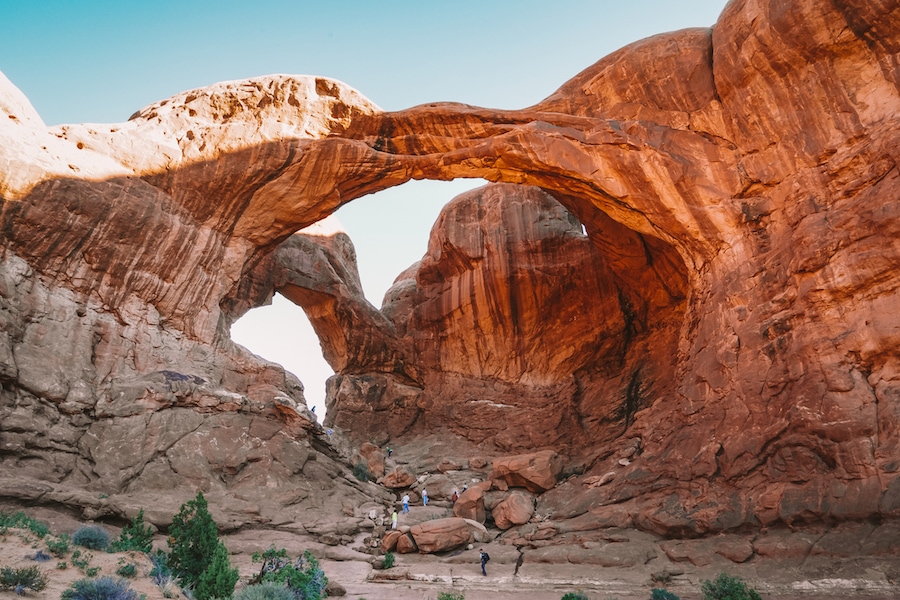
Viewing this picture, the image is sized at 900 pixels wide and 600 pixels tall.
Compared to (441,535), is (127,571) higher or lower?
lower

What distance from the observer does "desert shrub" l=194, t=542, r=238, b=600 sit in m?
10.0

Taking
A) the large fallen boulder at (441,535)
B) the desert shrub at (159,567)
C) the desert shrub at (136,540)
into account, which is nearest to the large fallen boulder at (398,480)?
the large fallen boulder at (441,535)

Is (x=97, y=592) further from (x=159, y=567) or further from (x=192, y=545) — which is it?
(x=192, y=545)

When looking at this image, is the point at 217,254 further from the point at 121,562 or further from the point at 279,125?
the point at 121,562

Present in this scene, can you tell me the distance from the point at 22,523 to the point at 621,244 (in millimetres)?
24418

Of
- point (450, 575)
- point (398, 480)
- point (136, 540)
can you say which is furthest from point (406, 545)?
point (398, 480)

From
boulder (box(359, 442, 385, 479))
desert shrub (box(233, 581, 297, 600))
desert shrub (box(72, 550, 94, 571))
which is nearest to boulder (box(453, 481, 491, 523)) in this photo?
boulder (box(359, 442, 385, 479))

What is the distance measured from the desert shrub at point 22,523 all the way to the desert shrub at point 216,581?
3958 millimetres

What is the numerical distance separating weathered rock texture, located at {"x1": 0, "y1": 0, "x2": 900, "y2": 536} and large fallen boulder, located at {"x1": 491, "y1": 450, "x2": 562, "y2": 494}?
1.27 meters

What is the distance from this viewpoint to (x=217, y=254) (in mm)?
22188

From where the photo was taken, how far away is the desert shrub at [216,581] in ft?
32.9

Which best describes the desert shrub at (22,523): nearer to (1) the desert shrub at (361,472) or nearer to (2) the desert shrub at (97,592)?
(2) the desert shrub at (97,592)

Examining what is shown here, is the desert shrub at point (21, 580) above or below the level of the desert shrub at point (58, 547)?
below

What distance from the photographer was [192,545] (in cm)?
1126
